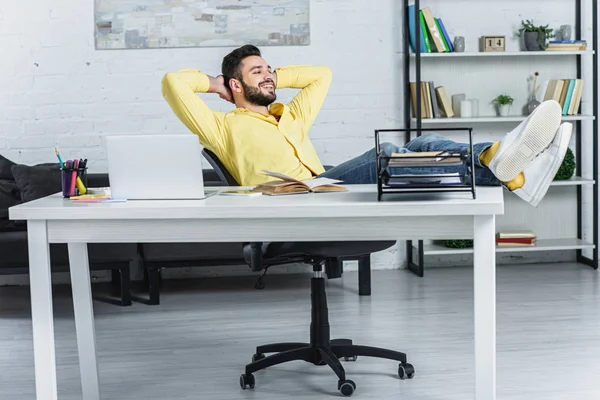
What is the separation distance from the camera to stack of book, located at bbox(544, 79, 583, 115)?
16.7 ft

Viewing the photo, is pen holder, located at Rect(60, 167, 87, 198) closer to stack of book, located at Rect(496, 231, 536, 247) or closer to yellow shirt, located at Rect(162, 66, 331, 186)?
yellow shirt, located at Rect(162, 66, 331, 186)

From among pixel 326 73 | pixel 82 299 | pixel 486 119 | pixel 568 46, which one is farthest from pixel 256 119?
pixel 568 46

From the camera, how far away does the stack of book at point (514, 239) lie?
5.09 meters

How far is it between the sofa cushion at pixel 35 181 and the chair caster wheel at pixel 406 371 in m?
2.28

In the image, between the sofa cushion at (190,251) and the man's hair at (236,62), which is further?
the sofa cushion at (190,251)

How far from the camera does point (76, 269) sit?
8.63ft

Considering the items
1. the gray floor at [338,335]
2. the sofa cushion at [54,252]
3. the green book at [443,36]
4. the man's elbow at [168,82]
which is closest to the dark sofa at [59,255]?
the sofa cushion at [54,252]

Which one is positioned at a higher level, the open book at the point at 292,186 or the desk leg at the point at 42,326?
the open book at the point at 292,186

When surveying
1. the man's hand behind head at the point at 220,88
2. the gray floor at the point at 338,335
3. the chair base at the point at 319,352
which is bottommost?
the gray floor at the point at 338,335

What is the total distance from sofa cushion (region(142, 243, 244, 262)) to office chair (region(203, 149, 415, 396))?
1.42m

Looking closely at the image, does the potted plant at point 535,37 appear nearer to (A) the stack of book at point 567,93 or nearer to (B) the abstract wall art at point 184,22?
(A) the stack of book at point 567,93

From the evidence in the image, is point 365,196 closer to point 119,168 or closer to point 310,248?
point 310,248

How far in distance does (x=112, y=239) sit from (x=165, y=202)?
18 cm

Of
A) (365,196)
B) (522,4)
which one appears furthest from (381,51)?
(365,196)
